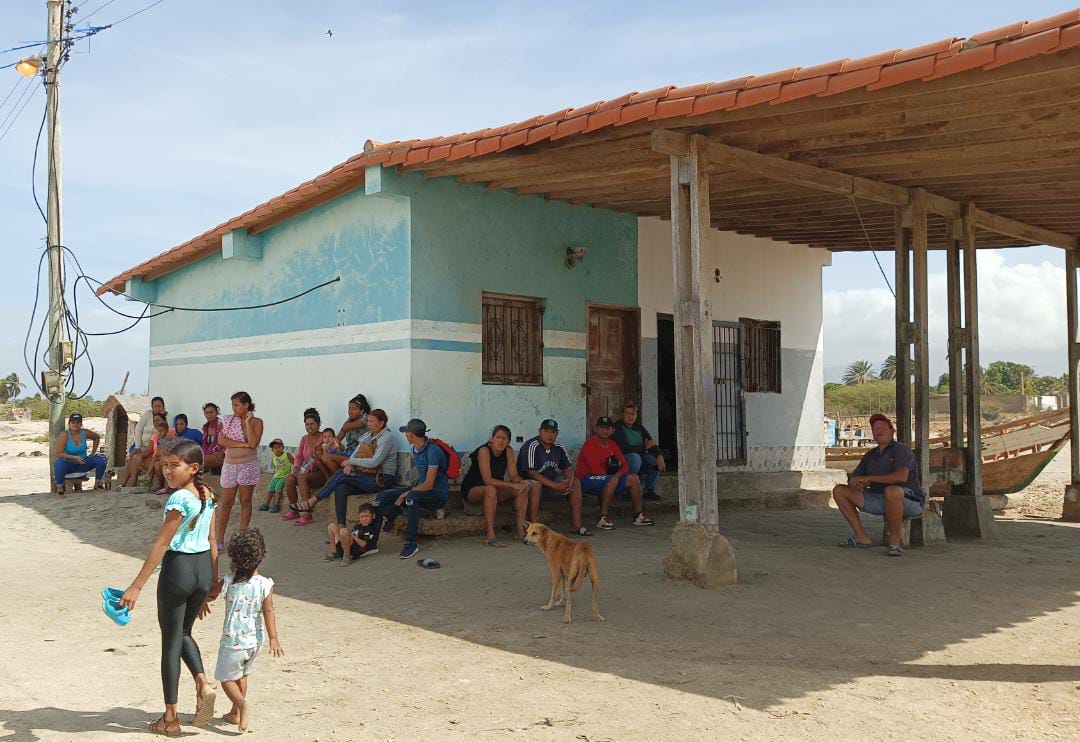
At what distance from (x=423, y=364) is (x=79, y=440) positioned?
246 inches

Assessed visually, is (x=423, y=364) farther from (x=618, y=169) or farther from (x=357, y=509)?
(x=618, y=169)

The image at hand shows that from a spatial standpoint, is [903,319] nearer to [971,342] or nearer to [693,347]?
[971,342]

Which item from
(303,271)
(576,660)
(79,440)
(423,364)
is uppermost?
(303,271)

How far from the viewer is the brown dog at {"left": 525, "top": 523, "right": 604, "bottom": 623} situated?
6664 millimetres

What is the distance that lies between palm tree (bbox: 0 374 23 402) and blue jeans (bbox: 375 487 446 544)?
51.8 m

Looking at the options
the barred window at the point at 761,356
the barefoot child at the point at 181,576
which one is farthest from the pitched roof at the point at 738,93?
the barred window at the point at 761,356

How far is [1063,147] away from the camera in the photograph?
8172 millimetres

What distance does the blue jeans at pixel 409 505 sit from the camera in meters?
9.12

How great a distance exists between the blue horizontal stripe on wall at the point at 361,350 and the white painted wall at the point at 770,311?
4.91 ft

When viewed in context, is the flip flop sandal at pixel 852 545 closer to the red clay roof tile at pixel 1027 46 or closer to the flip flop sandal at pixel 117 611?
the red clay roof tile at pixel 1027 46

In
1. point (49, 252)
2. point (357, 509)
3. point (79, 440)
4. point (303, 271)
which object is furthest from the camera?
point (49, 252)

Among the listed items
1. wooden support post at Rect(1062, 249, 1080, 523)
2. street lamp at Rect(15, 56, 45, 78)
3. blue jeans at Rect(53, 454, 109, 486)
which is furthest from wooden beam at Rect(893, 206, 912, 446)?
street lamp at Rect(15, 56, 45, 78)

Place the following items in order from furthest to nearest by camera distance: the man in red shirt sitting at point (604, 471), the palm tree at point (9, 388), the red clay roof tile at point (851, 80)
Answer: the palm tree at point (9, 388), the man in red shirt sitting at point (604, 471), the red clay roof tile at point (851, 80)

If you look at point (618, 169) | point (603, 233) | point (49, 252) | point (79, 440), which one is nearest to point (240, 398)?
point (618, 169)
